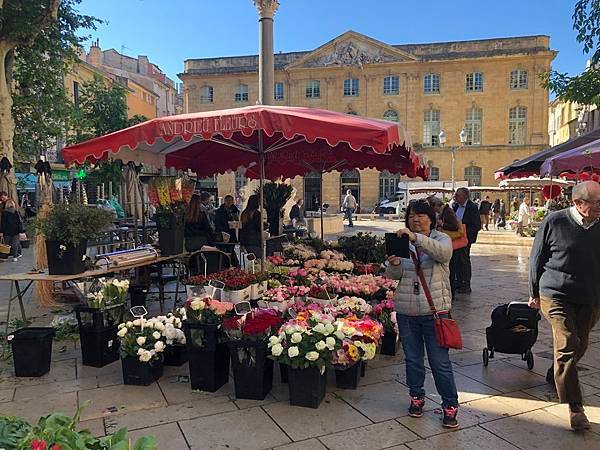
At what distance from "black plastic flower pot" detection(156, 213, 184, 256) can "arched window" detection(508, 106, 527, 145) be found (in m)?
39.4

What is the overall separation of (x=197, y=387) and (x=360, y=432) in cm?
142

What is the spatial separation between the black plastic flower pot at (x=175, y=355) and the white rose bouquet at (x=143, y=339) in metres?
0.33

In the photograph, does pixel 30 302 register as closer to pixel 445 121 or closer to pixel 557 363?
pixel 557 363

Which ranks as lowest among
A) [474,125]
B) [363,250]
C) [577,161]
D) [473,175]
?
[363,250]

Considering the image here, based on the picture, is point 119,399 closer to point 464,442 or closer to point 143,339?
point 143,339

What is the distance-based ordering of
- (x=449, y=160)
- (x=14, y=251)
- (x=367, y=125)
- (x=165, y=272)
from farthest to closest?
(x=449, y=160)
(x=14, y=251)
(x=165, y=272)
(x=367, y=125)

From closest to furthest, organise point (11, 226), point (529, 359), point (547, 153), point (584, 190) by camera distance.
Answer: point (584, 190) → point (529, 359) → point (547, 153) → point (11, 226)

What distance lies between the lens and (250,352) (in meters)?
3.74

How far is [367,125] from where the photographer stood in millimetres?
4227

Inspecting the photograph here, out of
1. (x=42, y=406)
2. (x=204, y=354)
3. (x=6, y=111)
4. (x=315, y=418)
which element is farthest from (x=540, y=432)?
(x=6, y=111)

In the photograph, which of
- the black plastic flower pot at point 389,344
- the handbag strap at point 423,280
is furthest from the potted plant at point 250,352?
the black plastic flower pot at point 389,344

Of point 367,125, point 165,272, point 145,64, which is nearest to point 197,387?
point 367,125

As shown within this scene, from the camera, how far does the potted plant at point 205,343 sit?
3.92 meters

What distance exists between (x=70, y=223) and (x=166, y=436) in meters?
2.64
